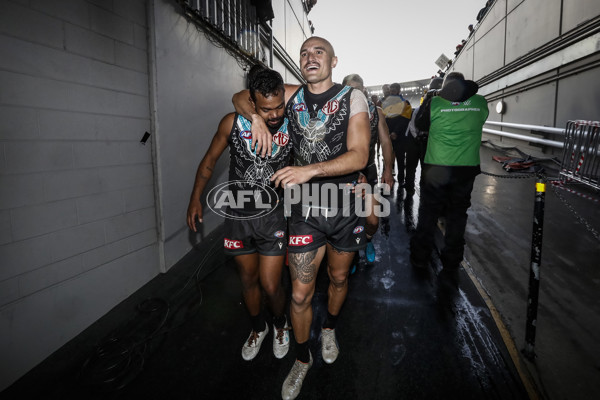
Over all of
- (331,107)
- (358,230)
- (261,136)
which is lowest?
(358,230)

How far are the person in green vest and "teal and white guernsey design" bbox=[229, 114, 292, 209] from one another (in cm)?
199

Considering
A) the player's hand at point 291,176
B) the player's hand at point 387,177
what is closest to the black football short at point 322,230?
the player's hand at point 291,176

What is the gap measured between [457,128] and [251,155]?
7.87 feet

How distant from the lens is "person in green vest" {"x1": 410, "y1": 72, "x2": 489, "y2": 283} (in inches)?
130

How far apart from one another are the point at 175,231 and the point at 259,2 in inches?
221

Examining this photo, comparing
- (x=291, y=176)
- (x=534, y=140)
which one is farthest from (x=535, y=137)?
(x=291, y=176)

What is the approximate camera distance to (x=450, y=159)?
3.41 m

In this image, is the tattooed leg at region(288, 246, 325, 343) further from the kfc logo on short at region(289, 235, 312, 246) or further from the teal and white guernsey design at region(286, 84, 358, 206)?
the teal and white guernsey design at region(286, 84, 358, 206)

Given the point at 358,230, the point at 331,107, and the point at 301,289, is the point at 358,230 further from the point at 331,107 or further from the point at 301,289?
the point at 331,107

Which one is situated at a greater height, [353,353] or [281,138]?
[281,138]

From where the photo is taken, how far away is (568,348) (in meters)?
2.28

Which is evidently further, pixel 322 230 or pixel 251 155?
pixel 251 155

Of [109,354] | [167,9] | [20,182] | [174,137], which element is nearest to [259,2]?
[167,9]

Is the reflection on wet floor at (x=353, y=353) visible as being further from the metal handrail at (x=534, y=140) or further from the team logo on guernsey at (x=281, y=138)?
the metal handrail at (x=534, y=140)
